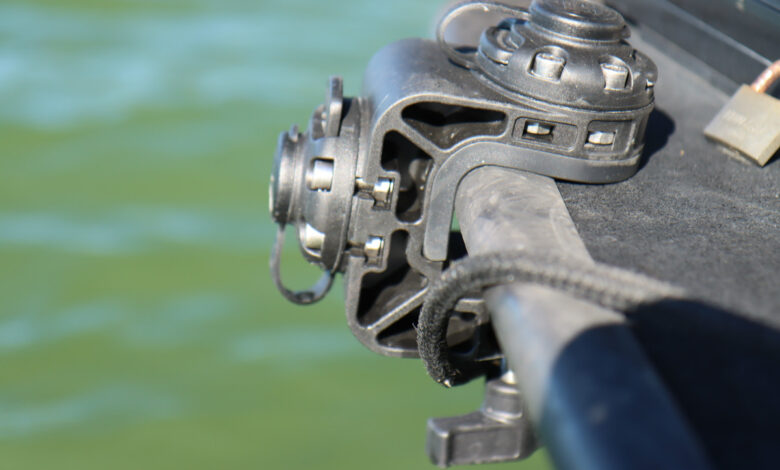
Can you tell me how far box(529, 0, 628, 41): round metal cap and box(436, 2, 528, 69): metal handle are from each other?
0.03 metres

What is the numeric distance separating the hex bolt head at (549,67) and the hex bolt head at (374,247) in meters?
0.23

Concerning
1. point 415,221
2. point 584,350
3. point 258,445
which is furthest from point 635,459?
point 258,445

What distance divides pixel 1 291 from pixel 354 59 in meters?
1.72

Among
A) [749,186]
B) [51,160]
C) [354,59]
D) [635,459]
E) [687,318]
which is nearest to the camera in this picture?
[635,459]

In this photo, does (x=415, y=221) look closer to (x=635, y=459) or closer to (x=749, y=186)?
(x=749, y=186)

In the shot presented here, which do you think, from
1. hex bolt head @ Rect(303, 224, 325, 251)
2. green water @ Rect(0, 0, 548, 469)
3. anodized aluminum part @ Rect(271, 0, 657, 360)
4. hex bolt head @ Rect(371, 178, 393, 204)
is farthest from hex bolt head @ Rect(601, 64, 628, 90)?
green water @ Rect(0, 0, 548, 469)

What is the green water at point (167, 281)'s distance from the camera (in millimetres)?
2326

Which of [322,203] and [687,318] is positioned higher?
[687,318]

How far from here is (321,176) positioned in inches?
35.9

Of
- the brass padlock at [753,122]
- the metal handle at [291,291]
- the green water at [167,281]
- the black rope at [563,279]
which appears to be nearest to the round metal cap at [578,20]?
the brass padlock at [753,122]

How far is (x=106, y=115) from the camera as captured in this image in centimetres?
332

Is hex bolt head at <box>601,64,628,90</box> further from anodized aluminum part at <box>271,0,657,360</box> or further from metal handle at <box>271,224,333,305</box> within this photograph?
metal handle at <box>271,224,333,305</box>

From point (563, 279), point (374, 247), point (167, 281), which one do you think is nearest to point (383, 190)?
point (374, 247)

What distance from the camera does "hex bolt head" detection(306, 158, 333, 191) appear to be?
908mm
